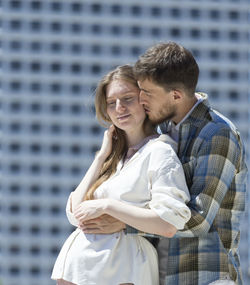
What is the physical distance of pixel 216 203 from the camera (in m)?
3.37

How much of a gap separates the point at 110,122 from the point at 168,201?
34.0 inches

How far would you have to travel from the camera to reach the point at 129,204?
342cm

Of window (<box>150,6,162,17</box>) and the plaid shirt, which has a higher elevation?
window (<box>150,6,162,17</box>)

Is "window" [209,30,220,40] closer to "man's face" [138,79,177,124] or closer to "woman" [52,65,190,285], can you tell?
"woman" [52,65,190,285]

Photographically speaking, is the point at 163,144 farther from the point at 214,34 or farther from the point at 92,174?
the point at 214,34

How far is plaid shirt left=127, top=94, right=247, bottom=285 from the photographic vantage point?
3.33 m

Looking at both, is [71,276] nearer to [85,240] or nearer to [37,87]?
[85,240]

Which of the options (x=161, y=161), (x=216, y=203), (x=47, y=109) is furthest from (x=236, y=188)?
(x=47, y=109)

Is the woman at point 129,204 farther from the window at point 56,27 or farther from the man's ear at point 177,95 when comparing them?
the window at point 56,27

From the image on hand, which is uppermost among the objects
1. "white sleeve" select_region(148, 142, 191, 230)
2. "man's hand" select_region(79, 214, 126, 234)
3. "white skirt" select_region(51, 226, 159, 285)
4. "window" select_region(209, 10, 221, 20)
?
"window" select_region(209, 10, 221, 20)

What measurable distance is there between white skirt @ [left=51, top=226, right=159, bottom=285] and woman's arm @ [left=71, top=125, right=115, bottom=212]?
9.7 inches

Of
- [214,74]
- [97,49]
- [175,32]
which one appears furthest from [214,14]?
A: [97,49]

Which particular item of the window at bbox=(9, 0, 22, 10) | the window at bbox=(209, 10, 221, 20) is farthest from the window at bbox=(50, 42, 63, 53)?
the window at bbox=(209, 10, 221, 20)

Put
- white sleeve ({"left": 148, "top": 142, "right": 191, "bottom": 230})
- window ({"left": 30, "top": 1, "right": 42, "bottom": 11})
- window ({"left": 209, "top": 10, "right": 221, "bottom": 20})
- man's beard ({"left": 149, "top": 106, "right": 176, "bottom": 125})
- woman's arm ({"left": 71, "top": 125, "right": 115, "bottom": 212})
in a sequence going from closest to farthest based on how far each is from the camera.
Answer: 1. white sleeve ({"left": 148, "top": 142, "right": 191, "bottom": 230})
2. man's beard ({"left": 149, "top": 106, "right": 176, "bottom": 125})
3. woman's arm ({"left": 71, "top": 125, "right": 115, "bottom": 212})
4. window ({"left": 30, "top": 1, "right": 42, "bottom": 11})
5. window ({"left": 209, "top": 10, "right": 221, "bottom": 20})
